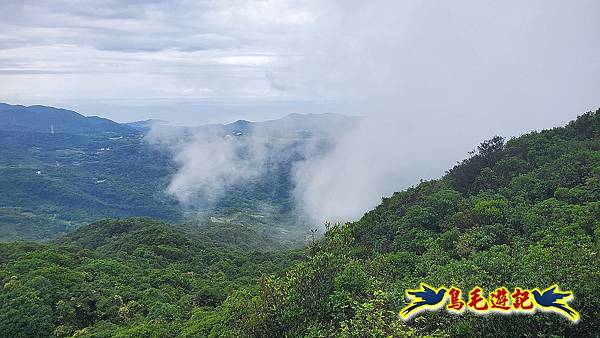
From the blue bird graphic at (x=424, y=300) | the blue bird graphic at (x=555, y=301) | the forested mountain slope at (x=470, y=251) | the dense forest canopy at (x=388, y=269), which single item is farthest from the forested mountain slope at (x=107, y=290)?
the blue bird graphic at (x=555, y=301)

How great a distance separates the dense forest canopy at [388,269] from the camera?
1270 centimetres

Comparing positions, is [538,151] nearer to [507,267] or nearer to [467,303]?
[507,267]

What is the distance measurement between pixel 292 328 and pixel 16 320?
89.3 ft

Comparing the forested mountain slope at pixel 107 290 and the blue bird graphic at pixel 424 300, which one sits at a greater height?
the blue bird graphic at pixel 424 300

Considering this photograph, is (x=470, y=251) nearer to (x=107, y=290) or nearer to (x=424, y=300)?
(x=424, y=300)

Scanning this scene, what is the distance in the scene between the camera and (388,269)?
2205 cm

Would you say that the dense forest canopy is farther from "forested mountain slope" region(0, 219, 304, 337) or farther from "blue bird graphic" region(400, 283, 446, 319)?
"blue bird graphic" region(400, 283, 446, 319)

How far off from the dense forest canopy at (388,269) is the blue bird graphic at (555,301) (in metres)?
0.35

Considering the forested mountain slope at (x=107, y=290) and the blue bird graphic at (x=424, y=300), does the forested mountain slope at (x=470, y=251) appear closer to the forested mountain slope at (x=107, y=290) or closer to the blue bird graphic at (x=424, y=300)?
the blue bird graphic at (x=424, y=300)

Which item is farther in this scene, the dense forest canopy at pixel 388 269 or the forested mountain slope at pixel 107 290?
the forested mountain slope at pixel 107 290

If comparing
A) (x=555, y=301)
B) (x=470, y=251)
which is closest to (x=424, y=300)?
(x=555, y=301)

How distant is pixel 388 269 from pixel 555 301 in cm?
1156

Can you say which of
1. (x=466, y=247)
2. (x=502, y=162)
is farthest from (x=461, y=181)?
(x=466, y=247)

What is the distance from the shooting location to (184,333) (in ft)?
80.2
